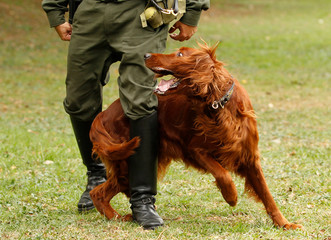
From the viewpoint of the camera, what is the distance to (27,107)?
29.3ft

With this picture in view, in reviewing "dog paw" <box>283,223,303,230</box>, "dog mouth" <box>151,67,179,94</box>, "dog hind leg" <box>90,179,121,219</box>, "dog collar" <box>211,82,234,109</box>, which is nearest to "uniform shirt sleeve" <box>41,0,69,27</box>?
"dog mouth" <box>151,67,179,94</box>

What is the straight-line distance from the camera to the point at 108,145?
3.92 meters

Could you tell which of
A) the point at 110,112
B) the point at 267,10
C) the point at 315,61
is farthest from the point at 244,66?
the point at 267,10

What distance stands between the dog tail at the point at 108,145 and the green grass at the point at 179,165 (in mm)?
476

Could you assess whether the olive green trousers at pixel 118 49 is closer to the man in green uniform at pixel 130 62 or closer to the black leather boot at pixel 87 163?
the man in green uniform at pixel 130 62

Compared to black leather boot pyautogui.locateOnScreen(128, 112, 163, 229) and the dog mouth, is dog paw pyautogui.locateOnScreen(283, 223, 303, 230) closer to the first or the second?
black leather boot pyautogui.locateOnScreen(128, 112, 163, 229)

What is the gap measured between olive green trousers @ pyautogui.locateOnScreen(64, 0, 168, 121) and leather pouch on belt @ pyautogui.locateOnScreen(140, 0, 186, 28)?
0.18 feet

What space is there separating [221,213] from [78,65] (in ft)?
5.18

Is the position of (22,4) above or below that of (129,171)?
below

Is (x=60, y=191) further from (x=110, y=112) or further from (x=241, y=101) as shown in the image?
(x=241, y=101)

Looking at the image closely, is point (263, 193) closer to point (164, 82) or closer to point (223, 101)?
point (223, 101)

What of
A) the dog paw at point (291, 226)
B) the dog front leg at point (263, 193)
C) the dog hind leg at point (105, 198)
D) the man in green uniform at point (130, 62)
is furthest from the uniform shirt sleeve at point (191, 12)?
the dog paw at point (291, 226)

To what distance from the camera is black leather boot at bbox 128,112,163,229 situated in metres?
3.82

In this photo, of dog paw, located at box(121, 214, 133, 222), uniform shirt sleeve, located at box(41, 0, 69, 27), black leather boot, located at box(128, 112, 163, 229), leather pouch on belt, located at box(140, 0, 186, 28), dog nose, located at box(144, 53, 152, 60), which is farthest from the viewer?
uniform shirt sleeve, located at box(41, 0, 69, 27)
